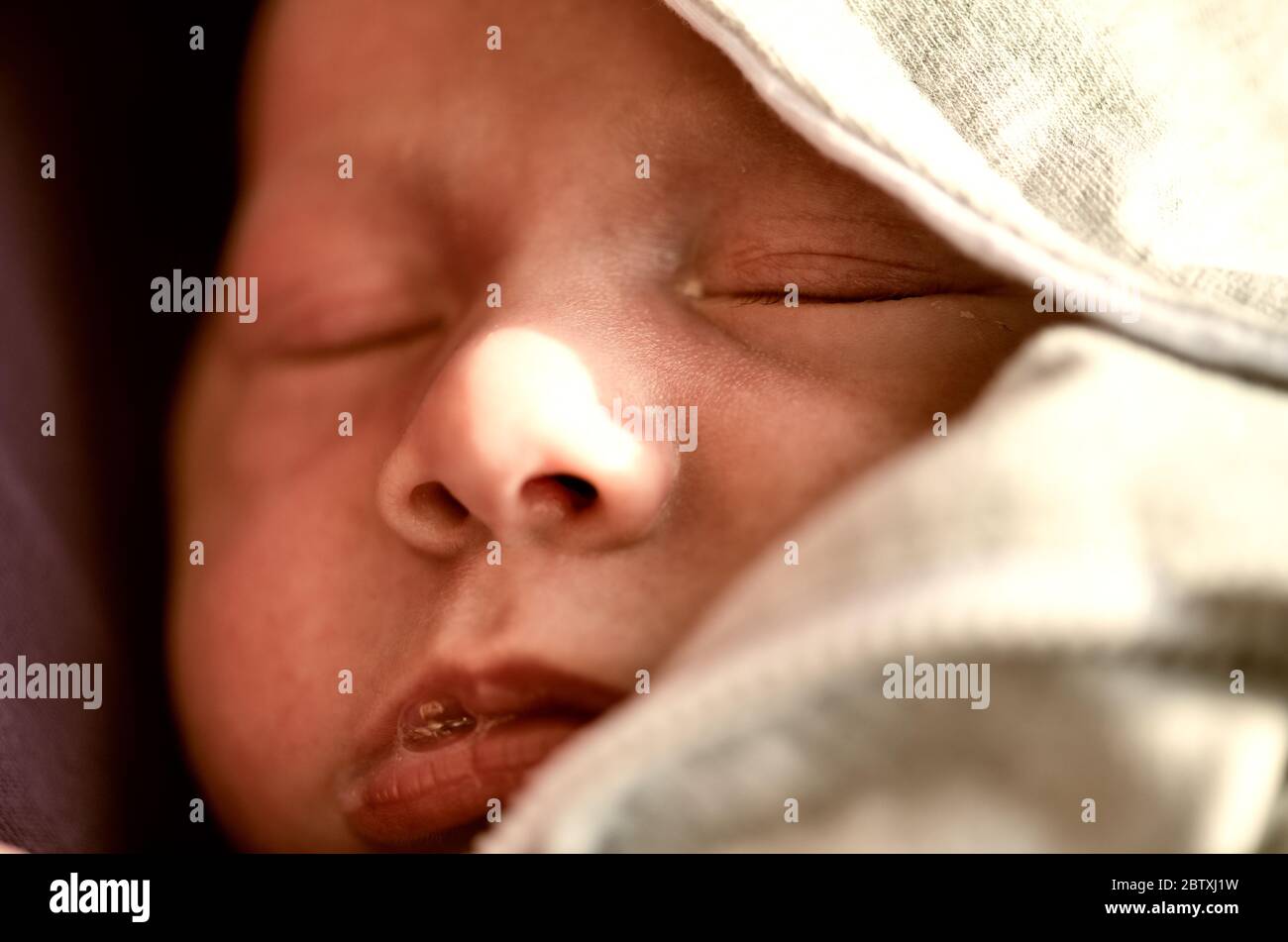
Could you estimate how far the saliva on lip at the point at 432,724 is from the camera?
2.41ft

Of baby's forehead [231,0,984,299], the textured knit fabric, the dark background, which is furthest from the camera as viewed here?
the dark background

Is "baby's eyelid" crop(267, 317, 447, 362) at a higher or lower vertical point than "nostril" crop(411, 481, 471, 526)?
higher

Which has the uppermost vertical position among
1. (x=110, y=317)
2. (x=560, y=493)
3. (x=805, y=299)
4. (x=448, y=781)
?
(x=110, y=317)

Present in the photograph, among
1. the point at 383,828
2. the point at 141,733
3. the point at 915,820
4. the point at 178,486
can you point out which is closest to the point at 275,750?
the point at 383,828

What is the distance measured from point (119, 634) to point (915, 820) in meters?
0.72

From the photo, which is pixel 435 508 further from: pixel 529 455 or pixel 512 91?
pixel 512 91

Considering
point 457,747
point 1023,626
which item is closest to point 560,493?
point 457,747

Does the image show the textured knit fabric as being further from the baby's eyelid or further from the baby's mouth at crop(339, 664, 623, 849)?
the baby's eyelid

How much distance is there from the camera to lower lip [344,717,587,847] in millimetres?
698

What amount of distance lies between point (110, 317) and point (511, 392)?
62 centimetres

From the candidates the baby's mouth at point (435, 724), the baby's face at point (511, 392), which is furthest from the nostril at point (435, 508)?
the baby's mouth at point (435, 724)

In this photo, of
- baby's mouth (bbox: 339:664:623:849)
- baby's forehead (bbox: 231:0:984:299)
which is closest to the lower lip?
baby's mouth (bbox: 339:664:623:849)

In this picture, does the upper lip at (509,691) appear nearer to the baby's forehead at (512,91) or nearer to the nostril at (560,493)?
the nostril at (560,493)

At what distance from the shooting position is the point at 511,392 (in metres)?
0.68
